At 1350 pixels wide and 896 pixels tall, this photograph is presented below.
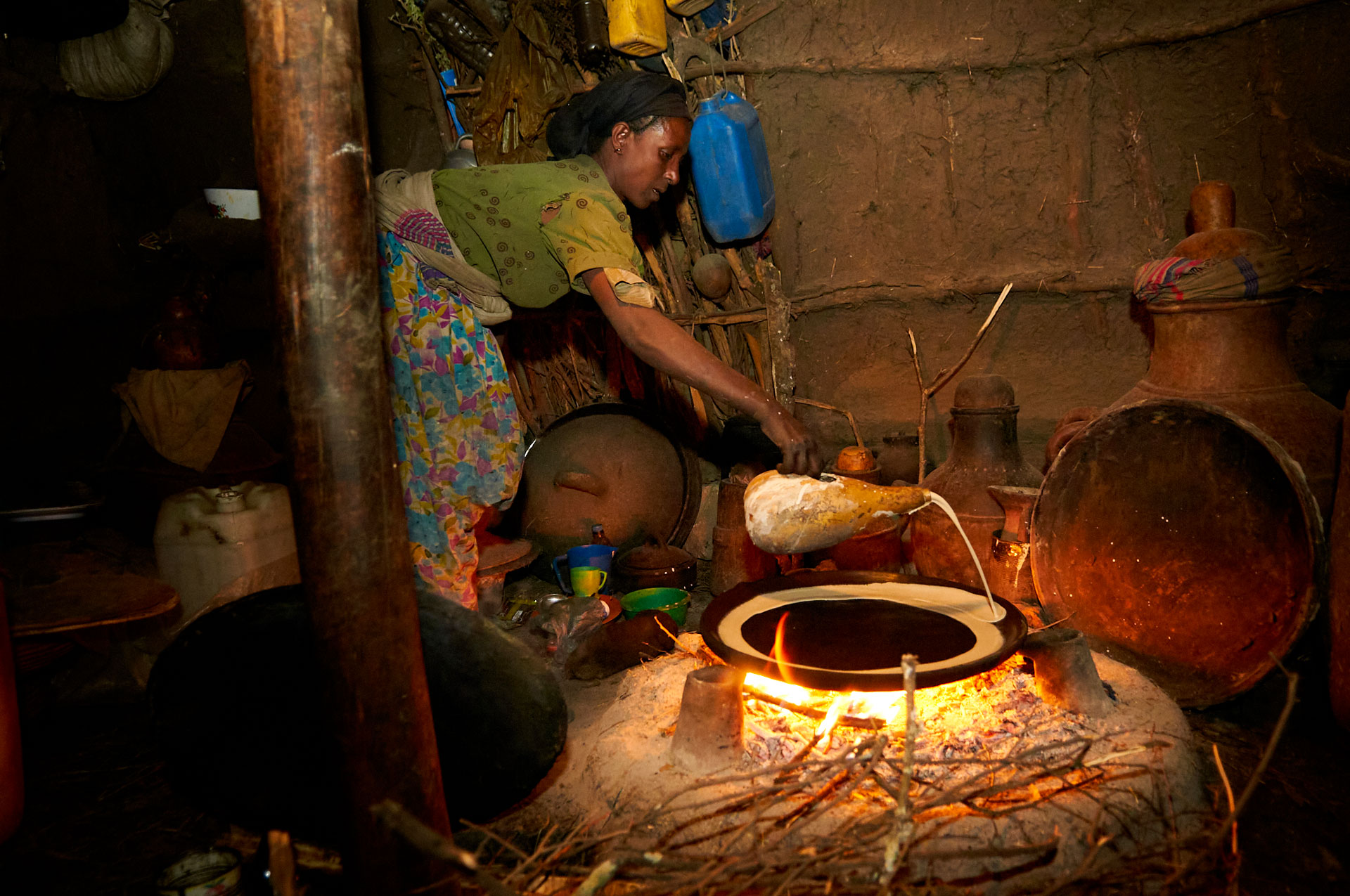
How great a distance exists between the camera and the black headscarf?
8.38ft

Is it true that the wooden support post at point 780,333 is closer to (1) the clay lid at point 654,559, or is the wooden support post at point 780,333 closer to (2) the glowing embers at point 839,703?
(1) the clay lid at point 654,559

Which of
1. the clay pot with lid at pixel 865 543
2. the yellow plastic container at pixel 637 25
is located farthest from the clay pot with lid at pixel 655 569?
the yellow plastic container at pixel 637 25

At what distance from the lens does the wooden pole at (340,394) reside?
1335 mm

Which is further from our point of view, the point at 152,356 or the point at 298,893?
the point at 152,356

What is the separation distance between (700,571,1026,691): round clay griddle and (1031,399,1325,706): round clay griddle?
622 mm

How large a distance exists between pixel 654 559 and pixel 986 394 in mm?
1806

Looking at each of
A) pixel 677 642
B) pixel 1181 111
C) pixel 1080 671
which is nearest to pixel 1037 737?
pixel 1080 671

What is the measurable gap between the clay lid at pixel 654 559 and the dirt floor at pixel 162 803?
2.11 m

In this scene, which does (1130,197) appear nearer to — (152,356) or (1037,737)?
(1037,737)

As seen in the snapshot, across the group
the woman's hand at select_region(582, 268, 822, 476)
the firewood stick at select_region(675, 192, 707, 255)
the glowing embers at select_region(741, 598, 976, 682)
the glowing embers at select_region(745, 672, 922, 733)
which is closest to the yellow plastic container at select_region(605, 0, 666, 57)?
the firewood stick at select_region(675, 192, 707, 255)

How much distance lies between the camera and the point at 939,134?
13.4 feet

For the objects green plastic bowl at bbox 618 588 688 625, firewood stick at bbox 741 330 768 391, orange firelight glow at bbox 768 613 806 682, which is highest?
firewood stick at bbox 741 330 768 391

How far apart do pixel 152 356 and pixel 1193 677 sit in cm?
484

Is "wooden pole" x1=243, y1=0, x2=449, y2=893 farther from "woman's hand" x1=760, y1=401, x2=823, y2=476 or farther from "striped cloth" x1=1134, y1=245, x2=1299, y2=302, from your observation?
"striped cloth" x1=1134, y1=245, x2=1299, y2=302
